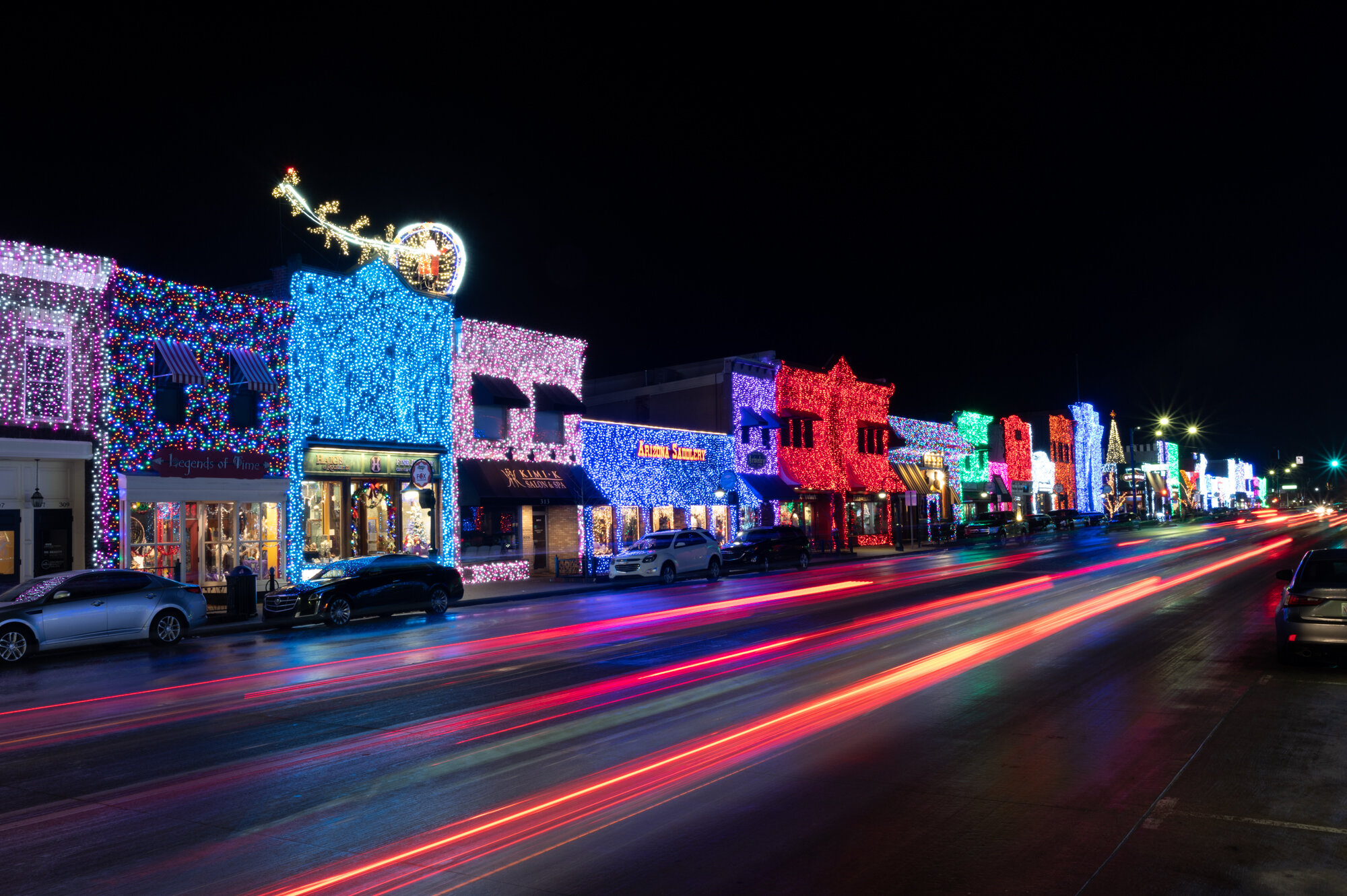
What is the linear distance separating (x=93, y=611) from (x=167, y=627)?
144cm

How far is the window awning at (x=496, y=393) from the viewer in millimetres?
32375

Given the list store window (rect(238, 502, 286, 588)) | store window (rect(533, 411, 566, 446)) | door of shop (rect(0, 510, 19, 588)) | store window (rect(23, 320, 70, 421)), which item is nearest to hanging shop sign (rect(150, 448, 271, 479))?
store window (rect(238, 502, 286, 588))

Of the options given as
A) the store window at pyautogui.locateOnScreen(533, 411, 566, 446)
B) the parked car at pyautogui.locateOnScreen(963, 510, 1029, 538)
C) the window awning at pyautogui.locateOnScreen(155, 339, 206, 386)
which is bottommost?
the parked car at pyautogui.locateOnScreen(963, 510, 1029, 538)

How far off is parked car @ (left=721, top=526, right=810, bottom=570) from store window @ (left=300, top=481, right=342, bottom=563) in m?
13.1

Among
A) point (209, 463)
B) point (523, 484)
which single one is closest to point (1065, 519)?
point (523, 484)

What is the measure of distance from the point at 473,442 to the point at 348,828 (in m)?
26.4

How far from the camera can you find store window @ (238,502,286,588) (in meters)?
26.3

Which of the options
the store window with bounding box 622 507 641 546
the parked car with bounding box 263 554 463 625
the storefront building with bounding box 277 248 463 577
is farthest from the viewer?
the store window with bounding box 622 507 641 546

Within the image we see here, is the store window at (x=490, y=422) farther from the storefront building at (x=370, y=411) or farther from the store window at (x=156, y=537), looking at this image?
the store window at (x=156, y=537)

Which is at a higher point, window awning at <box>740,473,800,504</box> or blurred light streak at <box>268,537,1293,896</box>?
window awning at <box>740,473,800,504</box>

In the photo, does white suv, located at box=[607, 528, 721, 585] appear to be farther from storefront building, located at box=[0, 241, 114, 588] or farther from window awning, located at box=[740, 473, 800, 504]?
storefront building, located at box=[0, 241, 114, 588]

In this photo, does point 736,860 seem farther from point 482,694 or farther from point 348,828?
point 482,694

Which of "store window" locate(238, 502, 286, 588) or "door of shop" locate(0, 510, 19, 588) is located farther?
"store window" locate(238, 502, 286, 588)

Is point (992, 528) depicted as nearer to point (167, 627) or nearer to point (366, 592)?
point (366, 592)
